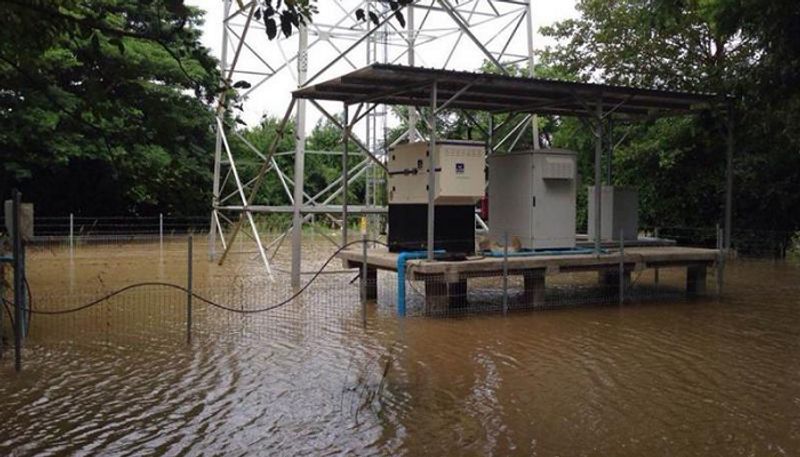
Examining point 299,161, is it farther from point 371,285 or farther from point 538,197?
point 538,197

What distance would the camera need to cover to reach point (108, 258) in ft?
75.4

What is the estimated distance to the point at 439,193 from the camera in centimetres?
1345

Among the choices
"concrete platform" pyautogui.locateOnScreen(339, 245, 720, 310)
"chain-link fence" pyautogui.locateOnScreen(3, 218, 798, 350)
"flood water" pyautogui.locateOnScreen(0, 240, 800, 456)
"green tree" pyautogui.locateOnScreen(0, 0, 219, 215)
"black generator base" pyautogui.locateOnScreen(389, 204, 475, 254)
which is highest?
"green tree" pyautogui.locateOnScreen(0, 0, 219, 215)

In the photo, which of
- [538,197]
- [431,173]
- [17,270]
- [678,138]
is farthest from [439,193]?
[678,138]

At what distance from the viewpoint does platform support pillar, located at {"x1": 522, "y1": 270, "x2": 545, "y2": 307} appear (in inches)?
545

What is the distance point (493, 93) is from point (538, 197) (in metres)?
2.11

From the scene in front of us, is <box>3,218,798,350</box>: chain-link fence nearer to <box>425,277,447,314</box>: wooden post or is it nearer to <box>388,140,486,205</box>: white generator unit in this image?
<box>425,277,447,314</box>: wooden post

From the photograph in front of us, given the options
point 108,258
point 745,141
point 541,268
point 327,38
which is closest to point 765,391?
point 541,268

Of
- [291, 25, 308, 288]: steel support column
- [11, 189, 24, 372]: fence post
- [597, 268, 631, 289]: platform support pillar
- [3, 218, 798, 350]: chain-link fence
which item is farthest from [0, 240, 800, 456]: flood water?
[291, 25, 308, 288]: steel support column

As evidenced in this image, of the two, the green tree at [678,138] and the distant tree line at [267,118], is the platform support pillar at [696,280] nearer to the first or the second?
the distant tree line at [267,118]

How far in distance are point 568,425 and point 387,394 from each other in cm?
188

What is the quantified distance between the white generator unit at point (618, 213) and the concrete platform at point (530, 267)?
905mm

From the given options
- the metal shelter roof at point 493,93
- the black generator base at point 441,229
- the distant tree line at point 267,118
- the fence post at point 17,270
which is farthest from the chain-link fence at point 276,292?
the metal shelter roof at point 493,93

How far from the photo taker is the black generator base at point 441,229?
1397cm
